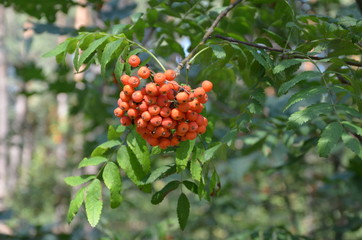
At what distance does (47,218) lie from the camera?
39.7ft

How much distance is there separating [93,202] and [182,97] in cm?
46

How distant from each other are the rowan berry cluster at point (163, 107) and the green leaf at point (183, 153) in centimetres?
4

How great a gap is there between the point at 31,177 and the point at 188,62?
11.0 m

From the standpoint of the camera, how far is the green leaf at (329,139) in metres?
1.14

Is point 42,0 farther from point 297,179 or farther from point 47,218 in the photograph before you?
point 47,218

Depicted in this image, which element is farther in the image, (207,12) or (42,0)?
(42,0)

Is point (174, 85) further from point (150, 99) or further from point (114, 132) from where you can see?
point (114, 132)

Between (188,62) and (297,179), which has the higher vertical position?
(188,62)

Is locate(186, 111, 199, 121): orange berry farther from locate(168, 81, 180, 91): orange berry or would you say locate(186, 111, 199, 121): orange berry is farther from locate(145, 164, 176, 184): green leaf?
locate(145, 164, 176, 184): green leaf

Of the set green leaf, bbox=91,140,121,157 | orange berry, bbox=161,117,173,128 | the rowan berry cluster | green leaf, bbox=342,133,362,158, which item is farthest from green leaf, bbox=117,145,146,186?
green leaf, bbox=342,133,362,158

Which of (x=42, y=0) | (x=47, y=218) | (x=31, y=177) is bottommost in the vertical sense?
(x=47, y=218)

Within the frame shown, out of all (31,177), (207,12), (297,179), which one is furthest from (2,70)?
(207,12)

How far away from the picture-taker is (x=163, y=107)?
1249 mm

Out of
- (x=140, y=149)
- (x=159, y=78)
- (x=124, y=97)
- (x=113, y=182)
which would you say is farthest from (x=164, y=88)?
(x=113, y=182)
